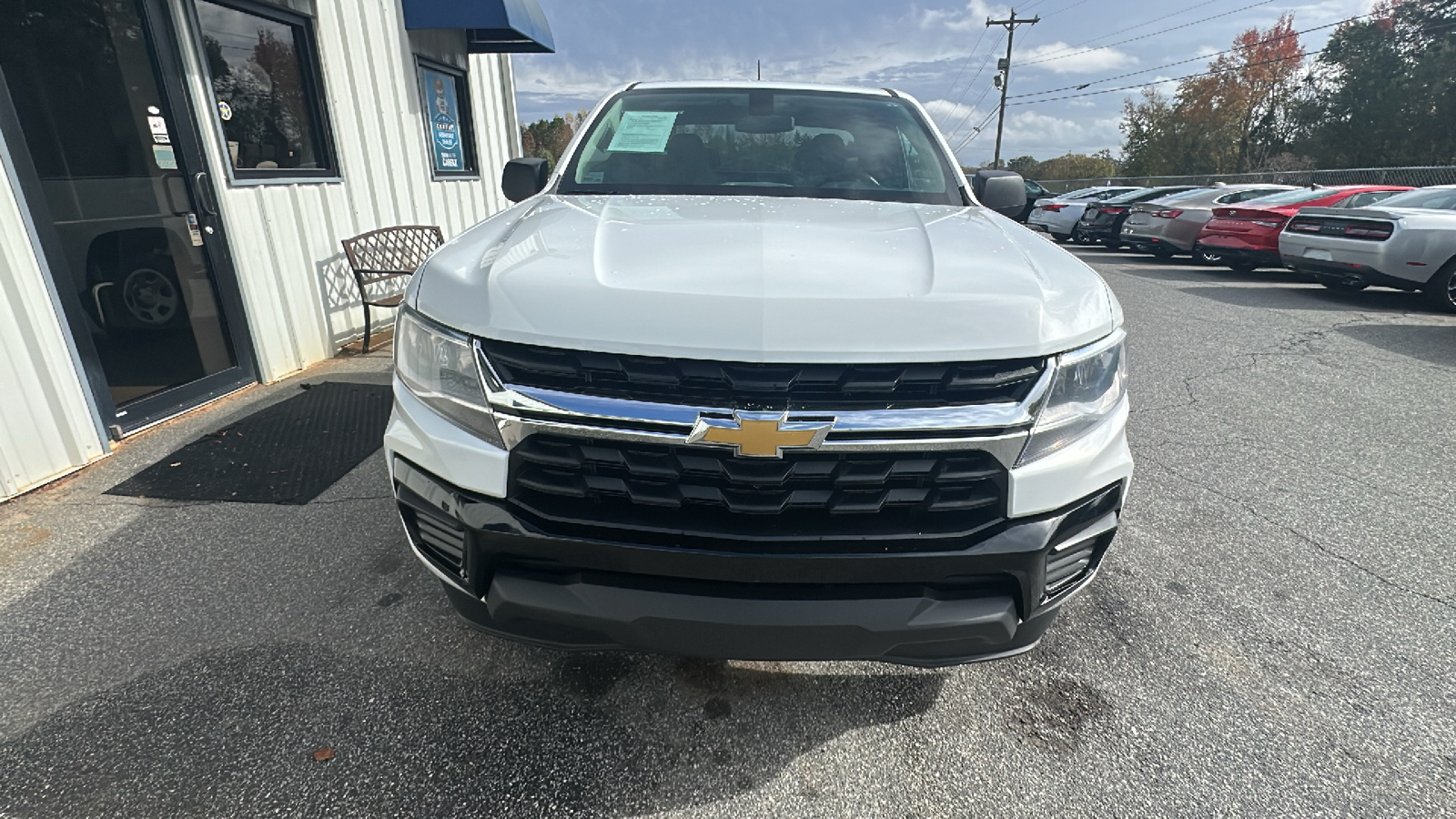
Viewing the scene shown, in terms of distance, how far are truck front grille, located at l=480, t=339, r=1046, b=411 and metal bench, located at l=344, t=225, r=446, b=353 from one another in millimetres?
3969

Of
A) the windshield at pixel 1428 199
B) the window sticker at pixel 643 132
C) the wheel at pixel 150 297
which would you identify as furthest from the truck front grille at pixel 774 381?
the windshield at pixel 1428 199

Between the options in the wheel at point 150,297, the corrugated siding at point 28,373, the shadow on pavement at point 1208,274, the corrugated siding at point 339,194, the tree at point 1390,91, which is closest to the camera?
the corrugated siding at point 28,373

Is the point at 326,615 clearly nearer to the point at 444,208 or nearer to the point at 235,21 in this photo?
the point at 235,21

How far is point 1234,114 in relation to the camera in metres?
37.9

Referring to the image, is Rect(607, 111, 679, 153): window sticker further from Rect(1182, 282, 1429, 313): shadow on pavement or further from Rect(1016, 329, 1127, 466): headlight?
Rect(1182, 282, 1429, 313): shadow on pavement

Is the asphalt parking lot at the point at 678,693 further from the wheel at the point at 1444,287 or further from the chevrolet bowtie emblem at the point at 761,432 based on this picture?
the wheel at the point at 1444,287

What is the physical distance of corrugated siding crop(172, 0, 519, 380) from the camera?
179 inches

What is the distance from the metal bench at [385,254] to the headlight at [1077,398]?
4486 millimetres

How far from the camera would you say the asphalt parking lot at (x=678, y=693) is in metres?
1.65

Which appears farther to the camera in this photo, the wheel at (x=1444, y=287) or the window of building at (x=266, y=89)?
the wheel at (x=1444, y=287)

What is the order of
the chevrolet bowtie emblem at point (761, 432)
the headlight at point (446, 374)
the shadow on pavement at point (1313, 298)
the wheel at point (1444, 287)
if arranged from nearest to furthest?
the chevrolet bowtie emblem at point (761, 432), the headlight at point (446, 374), the wheel at point (1444, 287), the shadow on pavement at point (1313, 298)

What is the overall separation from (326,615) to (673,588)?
60.6 inches

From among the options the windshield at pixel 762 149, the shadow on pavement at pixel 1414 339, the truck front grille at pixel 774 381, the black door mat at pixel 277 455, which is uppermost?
the windshield at pixel 762 149

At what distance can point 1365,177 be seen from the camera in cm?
1798
